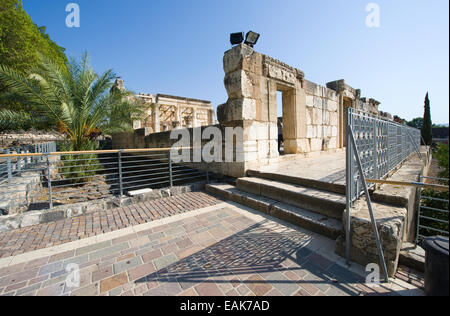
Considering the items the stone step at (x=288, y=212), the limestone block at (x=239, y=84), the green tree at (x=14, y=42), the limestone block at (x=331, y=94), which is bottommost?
the stone step at (x=288, y=212)

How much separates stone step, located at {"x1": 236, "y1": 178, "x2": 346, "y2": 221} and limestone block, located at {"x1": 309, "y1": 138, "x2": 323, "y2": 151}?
3.84 meters

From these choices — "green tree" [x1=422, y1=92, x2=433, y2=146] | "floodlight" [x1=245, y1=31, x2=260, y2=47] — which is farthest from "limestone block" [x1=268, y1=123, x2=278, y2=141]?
"green tree" [x1=422, y1=92, x2=433, y2=146]

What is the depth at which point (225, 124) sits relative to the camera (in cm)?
530

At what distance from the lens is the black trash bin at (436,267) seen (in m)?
1.38

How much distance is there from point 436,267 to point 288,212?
184 centimetres

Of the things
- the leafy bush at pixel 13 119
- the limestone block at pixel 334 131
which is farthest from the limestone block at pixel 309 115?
the leafy bush at pixel 13 119

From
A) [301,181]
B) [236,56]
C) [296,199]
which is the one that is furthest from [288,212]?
[236,56]

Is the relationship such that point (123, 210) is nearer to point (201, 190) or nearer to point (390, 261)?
point (201, 190)

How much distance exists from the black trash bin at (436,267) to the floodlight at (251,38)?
16.7 feet

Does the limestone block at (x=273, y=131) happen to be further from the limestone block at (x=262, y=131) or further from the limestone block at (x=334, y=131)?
the limestone block at (x=334, y=131)

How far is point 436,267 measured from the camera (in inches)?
56.2

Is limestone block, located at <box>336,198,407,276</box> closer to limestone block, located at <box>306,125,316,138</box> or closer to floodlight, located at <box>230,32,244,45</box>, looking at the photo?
floodlight, located at <box>230,32,244,45</box>

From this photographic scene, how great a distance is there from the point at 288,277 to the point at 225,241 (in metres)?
0.94

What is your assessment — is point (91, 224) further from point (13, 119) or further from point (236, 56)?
point (13, 119)
